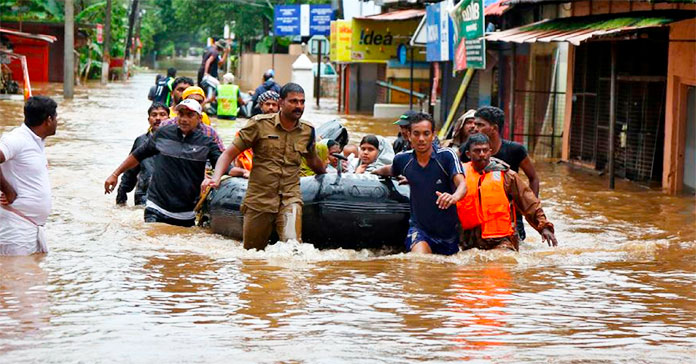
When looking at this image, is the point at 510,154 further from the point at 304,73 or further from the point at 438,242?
the point at 304,73

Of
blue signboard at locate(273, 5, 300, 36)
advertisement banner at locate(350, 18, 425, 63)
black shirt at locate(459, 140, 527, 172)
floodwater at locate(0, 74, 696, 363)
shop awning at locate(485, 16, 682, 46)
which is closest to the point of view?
floodwater at locate(0, 74, 696, 363)

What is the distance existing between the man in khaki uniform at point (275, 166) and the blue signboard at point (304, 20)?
41.5 meters

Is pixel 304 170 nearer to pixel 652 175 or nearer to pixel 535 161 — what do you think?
pixel 652 175

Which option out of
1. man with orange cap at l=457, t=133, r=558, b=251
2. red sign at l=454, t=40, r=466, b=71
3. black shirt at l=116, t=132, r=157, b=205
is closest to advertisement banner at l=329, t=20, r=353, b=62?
red sign at l=454, t=40, r=466, b=71

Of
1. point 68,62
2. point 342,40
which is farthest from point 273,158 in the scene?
point 68,62

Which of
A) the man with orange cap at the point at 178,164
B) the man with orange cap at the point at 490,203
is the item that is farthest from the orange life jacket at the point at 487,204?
the man with orange cap at the point at 178,164

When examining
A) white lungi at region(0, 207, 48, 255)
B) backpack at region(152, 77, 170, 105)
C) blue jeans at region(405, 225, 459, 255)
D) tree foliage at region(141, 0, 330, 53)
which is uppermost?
tree foliage at region(141, 0, 330, 53)

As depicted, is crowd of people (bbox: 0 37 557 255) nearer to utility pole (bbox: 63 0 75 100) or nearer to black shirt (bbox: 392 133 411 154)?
black shirt (bbox: 392 133 411 154)

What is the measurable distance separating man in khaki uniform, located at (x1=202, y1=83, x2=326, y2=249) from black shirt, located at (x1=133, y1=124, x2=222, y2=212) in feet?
3.24

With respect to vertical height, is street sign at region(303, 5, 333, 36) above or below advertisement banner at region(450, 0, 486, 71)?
above

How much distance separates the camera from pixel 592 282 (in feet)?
29.7

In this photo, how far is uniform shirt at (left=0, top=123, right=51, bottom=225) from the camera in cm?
824

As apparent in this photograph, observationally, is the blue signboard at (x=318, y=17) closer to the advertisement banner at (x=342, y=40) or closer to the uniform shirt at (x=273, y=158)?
the advertisement banner at (x=342, y=40)

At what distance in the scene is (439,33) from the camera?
26516mm
